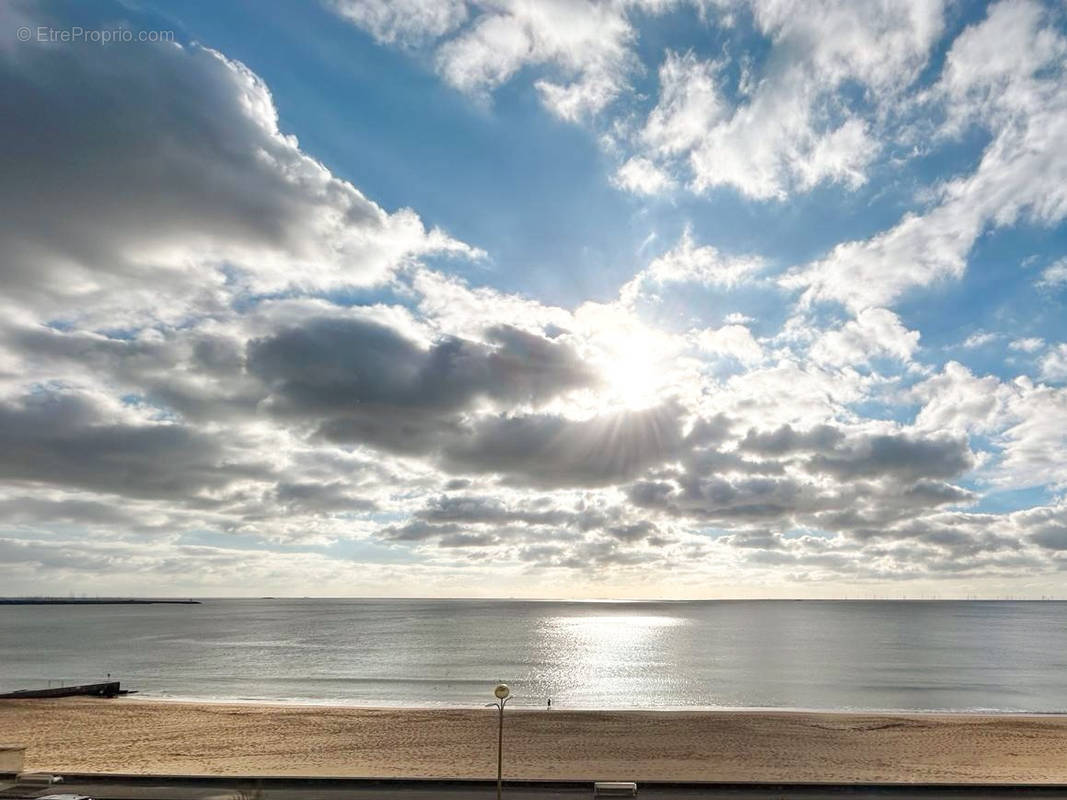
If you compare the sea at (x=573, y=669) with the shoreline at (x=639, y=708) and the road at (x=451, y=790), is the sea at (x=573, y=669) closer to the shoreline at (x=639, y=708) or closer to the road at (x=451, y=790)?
the shoreline at (x=639, y=708)

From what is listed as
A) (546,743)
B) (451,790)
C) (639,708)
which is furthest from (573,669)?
(451,790)

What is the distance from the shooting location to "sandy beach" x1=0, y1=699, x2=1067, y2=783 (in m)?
31.2

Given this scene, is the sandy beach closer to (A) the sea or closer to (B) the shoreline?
(B) the shoreline

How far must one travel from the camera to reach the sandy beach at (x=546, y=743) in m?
31.2

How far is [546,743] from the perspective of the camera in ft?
123

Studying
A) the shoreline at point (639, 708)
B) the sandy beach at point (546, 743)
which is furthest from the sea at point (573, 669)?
the sandy beach at point (546, 743)

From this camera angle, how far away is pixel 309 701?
184ft

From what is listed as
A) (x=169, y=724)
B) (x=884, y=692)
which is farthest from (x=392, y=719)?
(x=884, y=692)

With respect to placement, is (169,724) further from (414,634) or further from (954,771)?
(414,634)

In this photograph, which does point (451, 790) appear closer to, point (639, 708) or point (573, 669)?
point (639, 708)

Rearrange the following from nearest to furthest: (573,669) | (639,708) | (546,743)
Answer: (546,743) < (639,708) < (573,669)

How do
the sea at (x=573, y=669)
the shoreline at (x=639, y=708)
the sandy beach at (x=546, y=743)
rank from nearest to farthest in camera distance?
1. the sandy beach at (x=546, y=743)
2. the shoreline at (x=639, y=708)
3. the sea at (x=573, y=669)

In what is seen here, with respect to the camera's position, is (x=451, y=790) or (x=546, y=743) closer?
(x=451, y=790)

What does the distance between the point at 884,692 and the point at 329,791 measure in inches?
2140
